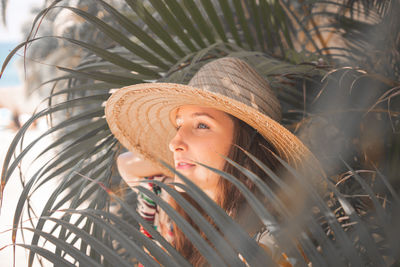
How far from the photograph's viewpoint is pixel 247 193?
1.15 ft

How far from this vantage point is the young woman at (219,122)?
2.15ft

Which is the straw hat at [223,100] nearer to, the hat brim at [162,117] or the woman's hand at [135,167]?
the hat brim at [162,117]

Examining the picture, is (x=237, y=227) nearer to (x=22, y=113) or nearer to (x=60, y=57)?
(x=60, y=57)

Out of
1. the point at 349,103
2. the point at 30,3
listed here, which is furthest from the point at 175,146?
the point at 30,3

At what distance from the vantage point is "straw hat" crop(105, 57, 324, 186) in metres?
0.64

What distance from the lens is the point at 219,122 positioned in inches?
29.1

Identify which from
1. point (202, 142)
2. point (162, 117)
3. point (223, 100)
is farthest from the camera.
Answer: point (162, 117)

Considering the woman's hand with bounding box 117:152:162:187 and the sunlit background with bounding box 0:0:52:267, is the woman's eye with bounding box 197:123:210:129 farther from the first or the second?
the sunlit background with bounding box 0:0:52:267

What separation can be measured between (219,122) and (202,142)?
6 cm

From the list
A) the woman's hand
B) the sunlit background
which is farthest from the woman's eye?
the sunlit background

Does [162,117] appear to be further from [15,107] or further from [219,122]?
[15,107]

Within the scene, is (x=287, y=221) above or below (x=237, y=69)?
below

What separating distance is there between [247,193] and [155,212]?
0.75 metres

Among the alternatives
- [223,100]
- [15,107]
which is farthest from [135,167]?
[15,107]
